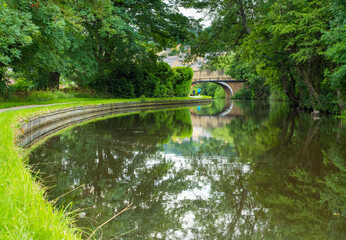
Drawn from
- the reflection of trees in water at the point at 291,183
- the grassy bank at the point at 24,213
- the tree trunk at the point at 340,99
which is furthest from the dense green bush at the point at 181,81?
the grassy bank at the point at 24,213

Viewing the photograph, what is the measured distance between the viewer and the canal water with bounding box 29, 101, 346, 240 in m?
3.69

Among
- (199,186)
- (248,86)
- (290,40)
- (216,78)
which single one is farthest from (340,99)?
(216,78)

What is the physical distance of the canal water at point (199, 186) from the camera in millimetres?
3689

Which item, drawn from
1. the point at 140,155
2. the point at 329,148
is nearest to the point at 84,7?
the point at 140,155

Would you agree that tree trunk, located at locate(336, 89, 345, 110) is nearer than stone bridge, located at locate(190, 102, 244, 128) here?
No

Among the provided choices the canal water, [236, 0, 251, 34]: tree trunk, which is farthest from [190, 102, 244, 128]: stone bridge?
[236, 0, 251, 34]: tree trunk

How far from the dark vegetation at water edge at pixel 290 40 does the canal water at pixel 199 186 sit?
6723mm

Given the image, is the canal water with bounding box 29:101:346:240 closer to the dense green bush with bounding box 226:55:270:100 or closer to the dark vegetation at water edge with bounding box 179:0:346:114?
the dark vegetation at water edge with bounding box 179:0:346:114

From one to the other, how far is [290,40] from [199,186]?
549 inches

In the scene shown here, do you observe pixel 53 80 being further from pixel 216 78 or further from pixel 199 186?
pixel 216 78

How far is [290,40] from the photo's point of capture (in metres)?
17.0

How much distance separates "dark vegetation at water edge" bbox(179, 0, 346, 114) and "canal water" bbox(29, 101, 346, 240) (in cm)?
672

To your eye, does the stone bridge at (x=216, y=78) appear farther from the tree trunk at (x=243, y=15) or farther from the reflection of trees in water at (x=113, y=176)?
the reflection of trees in water at (x=113, y=176)

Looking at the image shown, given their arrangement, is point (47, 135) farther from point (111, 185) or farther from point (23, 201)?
point (23, 201)
